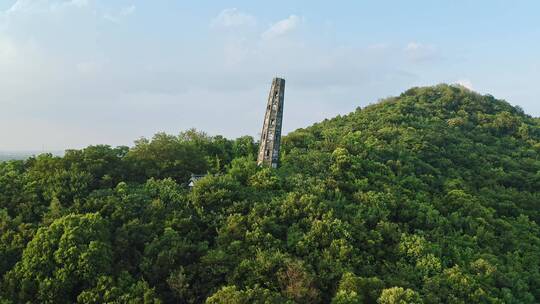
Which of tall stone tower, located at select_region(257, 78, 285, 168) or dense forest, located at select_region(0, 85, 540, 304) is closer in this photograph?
dense forest, located at select_region(0, 85, 540, 304)

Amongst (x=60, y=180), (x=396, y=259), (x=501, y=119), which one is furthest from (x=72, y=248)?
(x=501, y=119)

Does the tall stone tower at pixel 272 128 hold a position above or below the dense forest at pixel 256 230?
above

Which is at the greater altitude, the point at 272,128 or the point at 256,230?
the point at 272,128

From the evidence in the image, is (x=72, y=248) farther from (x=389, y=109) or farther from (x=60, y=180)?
(x=389, y=109)

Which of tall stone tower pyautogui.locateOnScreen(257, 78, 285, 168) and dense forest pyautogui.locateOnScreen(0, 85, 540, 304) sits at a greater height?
tall stone tower pyautogui.locateOnScreen(257, 78, 285, 168)

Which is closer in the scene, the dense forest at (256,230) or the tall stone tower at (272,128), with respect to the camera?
the dense forest at (256,230)

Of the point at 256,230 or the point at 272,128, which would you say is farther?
the point at 272,128
